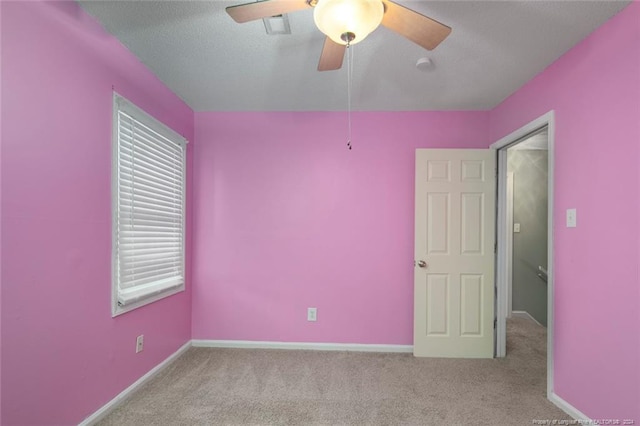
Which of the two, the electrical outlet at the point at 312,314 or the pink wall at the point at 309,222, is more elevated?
the pink wall at the point at 309,222

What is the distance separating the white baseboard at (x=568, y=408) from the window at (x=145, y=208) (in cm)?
296

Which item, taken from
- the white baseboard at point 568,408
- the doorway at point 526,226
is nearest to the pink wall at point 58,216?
the white baseboard at point 568,408

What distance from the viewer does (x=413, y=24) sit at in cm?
122

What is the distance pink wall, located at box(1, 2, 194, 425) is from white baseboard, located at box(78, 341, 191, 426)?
0.13ft

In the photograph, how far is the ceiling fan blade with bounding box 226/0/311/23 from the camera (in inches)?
45.5

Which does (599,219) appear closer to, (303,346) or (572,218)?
(572,218)

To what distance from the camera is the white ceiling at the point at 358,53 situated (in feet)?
5.37

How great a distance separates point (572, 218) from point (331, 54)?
5.97 feet

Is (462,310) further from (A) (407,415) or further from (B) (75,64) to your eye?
(B) (75,64)

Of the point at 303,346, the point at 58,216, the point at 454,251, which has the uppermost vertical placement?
the point at 58,216

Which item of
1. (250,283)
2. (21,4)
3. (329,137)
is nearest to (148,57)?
(21,4)

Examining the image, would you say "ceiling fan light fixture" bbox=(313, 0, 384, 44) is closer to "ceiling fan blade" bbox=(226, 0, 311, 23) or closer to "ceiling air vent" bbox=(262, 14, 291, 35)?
"ceiling fan blade" bbox=(226, 0, 311, 23)

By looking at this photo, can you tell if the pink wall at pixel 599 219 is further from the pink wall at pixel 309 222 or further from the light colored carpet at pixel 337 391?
the pink wall at pixel 309 222

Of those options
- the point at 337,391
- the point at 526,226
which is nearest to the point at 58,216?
the point at 337,391
